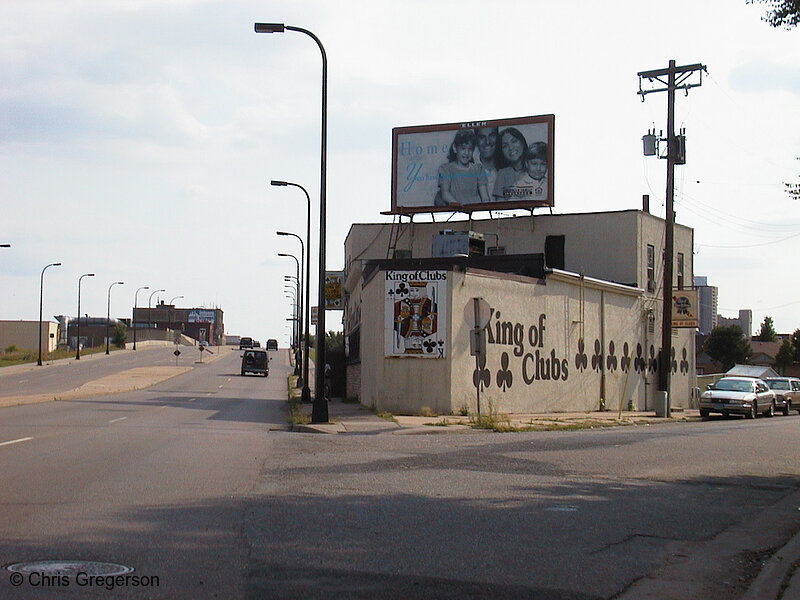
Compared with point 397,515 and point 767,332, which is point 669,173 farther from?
point 767,332

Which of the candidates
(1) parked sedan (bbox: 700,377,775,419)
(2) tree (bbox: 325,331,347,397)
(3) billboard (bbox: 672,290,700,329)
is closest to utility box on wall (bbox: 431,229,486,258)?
(3) billboard (bbox: 672,290,700,329)

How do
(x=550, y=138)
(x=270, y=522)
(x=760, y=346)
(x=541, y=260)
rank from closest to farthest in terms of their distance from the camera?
(x=270, y=522), (x=541, y=260), (x=550, y=138), (x=760, y=346)

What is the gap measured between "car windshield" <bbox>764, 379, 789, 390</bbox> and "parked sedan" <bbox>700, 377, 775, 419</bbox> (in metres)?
5.43

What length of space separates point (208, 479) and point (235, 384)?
1946 inches

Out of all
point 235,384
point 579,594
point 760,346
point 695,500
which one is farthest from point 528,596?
point 760,346

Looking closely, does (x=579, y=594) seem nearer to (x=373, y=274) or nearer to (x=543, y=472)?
(x=543, y=472)

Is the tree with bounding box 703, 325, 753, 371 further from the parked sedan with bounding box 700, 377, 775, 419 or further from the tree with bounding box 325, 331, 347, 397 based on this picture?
the parked sedan with bounding box 700, 377, 775, 419

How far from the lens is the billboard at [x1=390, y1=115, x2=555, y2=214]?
43.0 metres

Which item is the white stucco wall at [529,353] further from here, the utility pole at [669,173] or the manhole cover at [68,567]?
the manhole cover at [68,567]

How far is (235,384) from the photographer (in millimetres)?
61188

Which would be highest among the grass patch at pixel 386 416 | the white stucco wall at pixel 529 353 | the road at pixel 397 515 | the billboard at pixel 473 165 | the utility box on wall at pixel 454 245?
the billboard at pixel 473 165

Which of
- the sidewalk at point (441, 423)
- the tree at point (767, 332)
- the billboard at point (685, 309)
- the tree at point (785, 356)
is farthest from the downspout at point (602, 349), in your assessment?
the tree at point (767, 332)

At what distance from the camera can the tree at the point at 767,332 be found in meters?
112

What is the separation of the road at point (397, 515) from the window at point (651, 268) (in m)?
26.7
